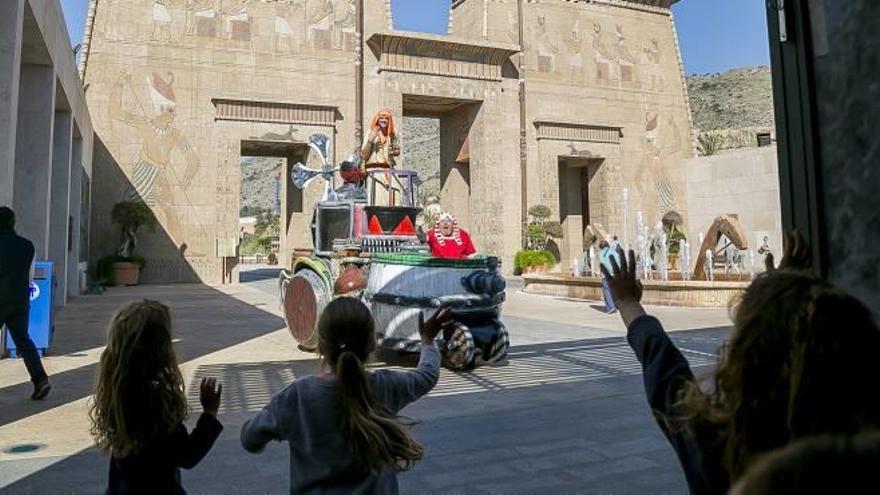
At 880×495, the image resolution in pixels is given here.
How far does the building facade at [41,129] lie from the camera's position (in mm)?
7719

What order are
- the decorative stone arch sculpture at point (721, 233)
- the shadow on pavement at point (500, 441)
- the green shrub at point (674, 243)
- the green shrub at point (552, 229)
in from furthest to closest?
1. the green shrub at point (674, 243)
2. the green shrub at point (552, 229)
3. the decorative stone arch sculpture at point (721, 233)
4. the shadow on pavement at point (500, 441)

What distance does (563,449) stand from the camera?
4.05m

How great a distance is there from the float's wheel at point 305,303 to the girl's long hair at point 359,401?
16.9 ft

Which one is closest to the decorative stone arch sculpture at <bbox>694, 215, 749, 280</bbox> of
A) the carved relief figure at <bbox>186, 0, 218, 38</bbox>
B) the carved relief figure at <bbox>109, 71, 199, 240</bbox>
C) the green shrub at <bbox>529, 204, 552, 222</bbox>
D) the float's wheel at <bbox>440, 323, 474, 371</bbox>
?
the green shrub at <bbox>529, 204, 552, 222</bbox>

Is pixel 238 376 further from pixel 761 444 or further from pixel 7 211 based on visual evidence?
pixel 761 444

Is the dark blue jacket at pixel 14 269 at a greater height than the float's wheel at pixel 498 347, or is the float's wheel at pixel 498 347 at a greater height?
the dark blue jacket at pixel 14 269

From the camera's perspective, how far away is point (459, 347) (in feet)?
21.0

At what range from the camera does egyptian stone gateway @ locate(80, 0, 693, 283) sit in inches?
870

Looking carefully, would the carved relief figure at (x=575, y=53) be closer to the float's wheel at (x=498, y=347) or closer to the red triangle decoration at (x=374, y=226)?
the red triangle decoration at (x=374, y=226)

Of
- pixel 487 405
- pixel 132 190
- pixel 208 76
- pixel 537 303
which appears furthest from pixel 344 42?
pixel 487 405

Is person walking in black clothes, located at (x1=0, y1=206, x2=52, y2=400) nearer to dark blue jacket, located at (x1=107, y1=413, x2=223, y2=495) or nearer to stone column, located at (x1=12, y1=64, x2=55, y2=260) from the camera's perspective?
dark blue jacket, located at (x1=107, y1=413, x2=223, y2=495)

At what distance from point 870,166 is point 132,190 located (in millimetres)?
23586

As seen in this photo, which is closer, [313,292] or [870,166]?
[870,166]

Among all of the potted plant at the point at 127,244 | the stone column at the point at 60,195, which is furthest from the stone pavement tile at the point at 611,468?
the potted plant at the point at 127,244
